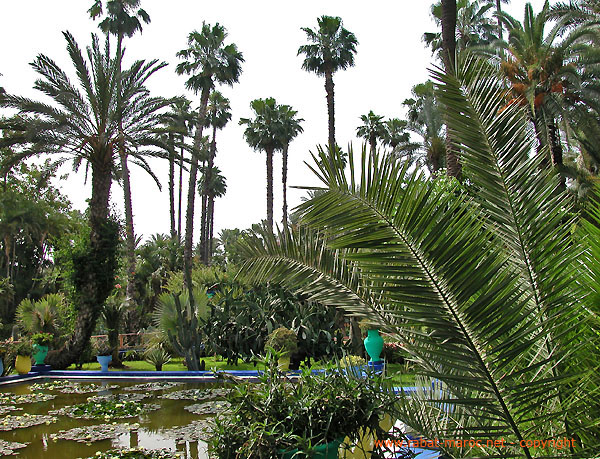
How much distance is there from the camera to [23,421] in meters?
7.56

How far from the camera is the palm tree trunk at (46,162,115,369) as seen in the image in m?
14.4

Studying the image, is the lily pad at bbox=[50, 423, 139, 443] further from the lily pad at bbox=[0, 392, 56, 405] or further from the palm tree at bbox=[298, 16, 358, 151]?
the palm tree at bbox=[298, 16, 358, 151]

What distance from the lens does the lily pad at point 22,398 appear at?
9.31 m

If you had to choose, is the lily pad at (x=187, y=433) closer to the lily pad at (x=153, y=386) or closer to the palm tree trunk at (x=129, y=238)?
the lily pad at (x=153, y=386)

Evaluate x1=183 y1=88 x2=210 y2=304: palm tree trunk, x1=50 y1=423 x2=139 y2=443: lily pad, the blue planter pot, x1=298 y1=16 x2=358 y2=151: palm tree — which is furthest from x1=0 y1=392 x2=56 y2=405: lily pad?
x1=298 y1=16 x2=358 y2=151: palm tree

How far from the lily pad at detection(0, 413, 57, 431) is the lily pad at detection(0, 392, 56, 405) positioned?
152cm

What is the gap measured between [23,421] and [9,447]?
1528mm

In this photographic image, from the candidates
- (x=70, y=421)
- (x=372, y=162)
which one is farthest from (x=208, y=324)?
(x=372, y=162)

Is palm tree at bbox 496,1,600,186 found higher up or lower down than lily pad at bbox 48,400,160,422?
higher up

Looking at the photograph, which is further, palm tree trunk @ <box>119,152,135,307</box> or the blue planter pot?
palm tree trunk @ <box>119,152,135,307</box>
